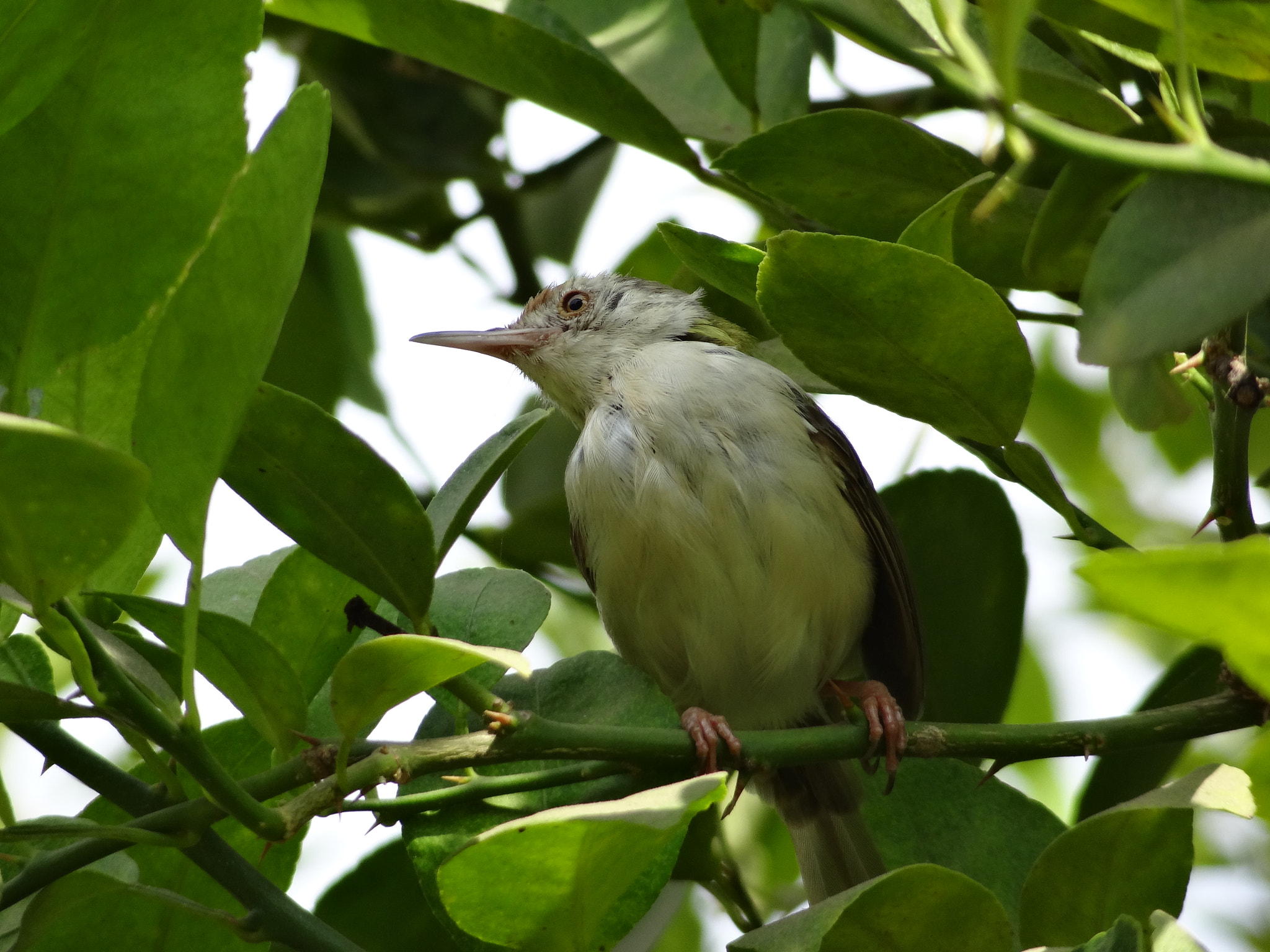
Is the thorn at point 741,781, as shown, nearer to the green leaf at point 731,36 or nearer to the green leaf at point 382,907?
the green leaf at point 382,907

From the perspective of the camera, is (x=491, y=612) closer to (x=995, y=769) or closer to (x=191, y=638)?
(x=191, y=638)

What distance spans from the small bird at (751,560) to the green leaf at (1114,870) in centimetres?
126

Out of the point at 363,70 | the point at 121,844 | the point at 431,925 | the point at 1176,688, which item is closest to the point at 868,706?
the point at 1176,688

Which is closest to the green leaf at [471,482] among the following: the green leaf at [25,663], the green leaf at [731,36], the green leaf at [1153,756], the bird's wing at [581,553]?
the green leaf at [25,663]

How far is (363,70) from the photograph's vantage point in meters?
3.51

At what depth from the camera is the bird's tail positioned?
3012mm

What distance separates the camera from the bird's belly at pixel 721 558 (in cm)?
323

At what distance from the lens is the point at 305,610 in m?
1.97

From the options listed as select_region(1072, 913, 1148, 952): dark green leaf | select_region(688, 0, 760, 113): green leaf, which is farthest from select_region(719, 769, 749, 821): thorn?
select_region(688, 0, 760, 113): green leaf

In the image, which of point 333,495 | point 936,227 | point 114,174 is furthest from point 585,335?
point 114,174

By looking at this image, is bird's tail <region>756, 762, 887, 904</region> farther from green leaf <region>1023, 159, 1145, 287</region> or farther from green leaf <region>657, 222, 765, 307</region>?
green leaf <region>1023, 159, 1145, 287</region>

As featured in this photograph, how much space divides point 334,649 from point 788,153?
1.00m

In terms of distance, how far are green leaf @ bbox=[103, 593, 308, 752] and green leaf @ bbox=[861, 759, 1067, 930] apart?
1.01 metres

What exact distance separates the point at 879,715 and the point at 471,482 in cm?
125
